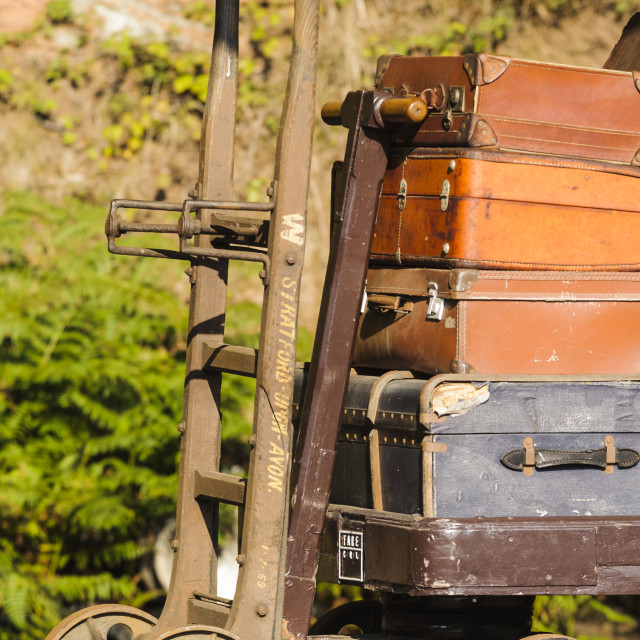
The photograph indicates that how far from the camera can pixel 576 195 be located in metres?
2.92

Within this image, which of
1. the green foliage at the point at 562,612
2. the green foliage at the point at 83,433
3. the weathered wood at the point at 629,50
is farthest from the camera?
the green foliage at the point at 83,433

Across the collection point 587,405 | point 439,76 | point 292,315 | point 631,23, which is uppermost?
point 631,23

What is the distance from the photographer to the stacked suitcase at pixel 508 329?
8.64ft

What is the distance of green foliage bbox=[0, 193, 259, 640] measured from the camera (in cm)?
500

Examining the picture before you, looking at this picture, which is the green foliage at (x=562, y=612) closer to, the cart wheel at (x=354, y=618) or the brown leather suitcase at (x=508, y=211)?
the cart wheel at (x=354, y=618)

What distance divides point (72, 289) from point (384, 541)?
11.0 feet

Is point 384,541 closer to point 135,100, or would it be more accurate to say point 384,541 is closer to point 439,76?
point 439,76

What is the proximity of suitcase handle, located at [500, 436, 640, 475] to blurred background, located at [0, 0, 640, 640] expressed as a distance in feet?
7.61

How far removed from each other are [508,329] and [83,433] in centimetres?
309

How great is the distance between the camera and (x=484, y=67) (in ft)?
9.02

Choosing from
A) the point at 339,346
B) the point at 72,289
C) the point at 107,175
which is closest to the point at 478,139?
the point at 339,346

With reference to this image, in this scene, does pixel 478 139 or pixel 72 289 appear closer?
pixel 478 139

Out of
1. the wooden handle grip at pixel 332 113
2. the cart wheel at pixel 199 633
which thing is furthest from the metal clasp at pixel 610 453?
the wooden handle grip at pixel 332 113

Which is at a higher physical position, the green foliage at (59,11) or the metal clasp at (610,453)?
the green foliage at (59,11)
